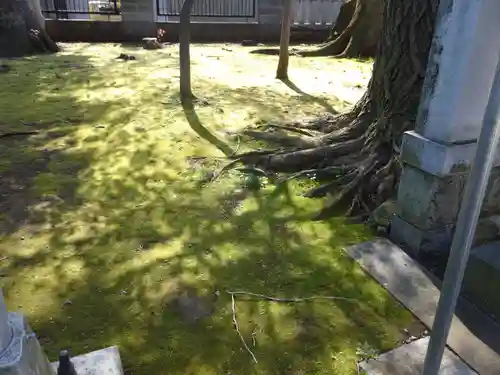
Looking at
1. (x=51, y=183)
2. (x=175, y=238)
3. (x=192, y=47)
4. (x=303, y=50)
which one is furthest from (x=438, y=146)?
(x=192, y=47)

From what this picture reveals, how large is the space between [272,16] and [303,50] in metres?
3.50

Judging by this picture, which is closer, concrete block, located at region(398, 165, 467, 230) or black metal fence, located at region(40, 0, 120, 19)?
concrete block, located at region(398, 165, 467, 230)

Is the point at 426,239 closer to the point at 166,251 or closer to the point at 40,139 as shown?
the point at 166,251

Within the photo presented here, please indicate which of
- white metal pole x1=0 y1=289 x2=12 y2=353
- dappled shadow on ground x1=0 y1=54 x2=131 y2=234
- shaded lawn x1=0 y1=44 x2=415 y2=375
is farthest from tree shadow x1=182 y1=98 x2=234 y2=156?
white metal pole x1=0 y1=289 x2=12 y2=353

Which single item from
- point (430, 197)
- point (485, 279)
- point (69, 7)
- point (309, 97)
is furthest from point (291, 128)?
point (69, 7)

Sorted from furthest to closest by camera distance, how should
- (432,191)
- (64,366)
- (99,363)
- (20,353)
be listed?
1. (432,191)
2. (99,363)
3. (64,366)
4. (20,353)

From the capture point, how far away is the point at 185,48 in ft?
23.4

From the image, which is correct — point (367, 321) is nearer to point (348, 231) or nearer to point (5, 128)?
point (348, 231)

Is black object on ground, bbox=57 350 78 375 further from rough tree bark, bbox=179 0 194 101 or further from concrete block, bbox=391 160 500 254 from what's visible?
rough tree bark, bbox=179 0 194 101

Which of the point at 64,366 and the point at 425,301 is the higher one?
the point at 64,366

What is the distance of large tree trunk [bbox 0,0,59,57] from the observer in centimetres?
1116

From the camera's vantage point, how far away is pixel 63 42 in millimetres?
13758

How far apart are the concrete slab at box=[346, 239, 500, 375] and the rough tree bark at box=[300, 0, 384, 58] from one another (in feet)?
29.2

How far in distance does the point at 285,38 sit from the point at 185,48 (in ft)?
8.12
